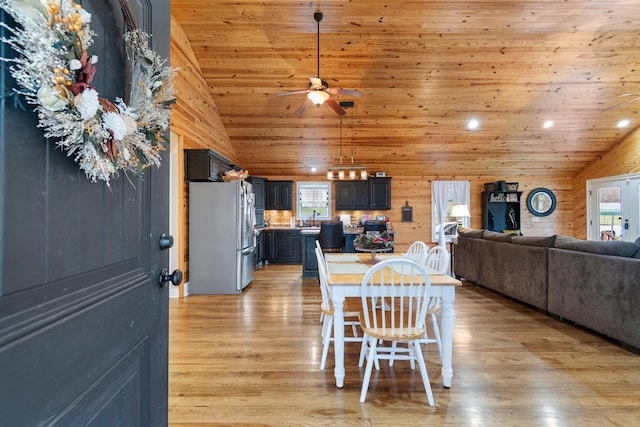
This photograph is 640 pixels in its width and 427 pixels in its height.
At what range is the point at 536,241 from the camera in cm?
381

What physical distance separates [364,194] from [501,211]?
3.45m

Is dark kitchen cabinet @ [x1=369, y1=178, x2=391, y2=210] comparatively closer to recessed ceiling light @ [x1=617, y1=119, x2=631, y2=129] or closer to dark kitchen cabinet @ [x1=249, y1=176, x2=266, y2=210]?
dark kitchen cabinet @ [x1=249, y1=176, x2=266, y2=210]

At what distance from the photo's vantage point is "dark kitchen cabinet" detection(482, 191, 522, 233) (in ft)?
24.8

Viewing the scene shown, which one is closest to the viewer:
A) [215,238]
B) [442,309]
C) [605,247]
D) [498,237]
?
[442,309]

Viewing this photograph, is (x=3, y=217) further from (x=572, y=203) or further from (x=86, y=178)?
(x=572, y=203)

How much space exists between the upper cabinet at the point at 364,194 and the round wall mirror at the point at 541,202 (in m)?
A: 3.70

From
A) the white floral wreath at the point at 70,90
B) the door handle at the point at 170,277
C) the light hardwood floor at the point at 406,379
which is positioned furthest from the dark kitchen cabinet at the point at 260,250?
the white floral wreath at the point at 70,90

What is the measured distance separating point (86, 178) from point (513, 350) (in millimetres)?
3321

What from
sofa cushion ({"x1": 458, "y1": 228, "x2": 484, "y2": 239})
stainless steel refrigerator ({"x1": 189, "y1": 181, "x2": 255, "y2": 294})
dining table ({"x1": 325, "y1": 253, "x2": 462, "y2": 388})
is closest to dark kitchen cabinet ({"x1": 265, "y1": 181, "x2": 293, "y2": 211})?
stainless steel refrigerator ({"x1": 189, "y1": 181, "x2": 255, "y2": 294})

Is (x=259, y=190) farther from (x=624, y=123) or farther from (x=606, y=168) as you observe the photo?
(x=606, y=168)

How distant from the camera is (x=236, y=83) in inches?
203

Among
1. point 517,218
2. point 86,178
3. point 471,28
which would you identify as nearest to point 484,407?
point 86,178

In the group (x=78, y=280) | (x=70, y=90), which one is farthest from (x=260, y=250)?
(x=70, y=90)

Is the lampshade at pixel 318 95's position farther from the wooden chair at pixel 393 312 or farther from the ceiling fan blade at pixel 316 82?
the wooden chair at pixel 393 312
